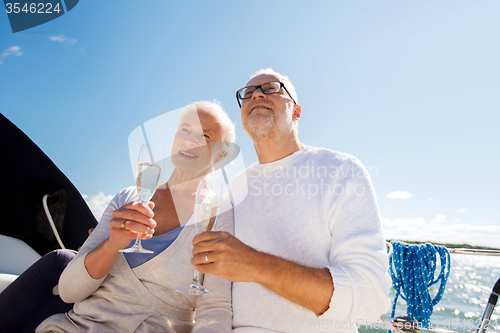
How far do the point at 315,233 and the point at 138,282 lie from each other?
106cm

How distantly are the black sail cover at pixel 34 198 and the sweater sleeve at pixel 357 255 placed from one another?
12.1 feet

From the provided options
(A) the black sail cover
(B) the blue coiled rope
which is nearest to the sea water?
(B) the blue coiled rope

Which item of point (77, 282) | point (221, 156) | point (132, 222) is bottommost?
point (77, 282)

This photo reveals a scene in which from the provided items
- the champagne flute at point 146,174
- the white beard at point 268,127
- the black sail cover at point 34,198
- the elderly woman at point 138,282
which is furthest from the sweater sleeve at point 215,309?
the black sail cover at point 34,198

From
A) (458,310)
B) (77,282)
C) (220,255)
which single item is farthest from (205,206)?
(458,310)

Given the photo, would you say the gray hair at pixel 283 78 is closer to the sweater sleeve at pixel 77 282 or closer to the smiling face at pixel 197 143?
the smiling face at pixel 197 143

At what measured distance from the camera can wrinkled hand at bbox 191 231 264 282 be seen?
3.29ft

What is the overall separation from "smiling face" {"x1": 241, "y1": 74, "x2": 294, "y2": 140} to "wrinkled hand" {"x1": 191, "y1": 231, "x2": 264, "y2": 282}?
3.80 ft

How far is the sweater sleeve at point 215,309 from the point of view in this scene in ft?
4.78

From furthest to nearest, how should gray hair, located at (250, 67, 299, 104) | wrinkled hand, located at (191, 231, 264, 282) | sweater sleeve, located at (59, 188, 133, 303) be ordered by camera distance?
gray hair, located at (250, 67, 299, 104)
sweater sleeve, located at (59, 188, 133, 303)
wrinkled hand, located at (191, 231, 264, 282)

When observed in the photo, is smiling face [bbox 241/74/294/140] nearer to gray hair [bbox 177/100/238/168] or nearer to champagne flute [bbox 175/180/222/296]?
gray hair [bbox 177/100/238/168]

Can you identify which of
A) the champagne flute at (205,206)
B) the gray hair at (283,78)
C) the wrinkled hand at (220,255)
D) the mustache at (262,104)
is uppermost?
the gray hair at (283,78)

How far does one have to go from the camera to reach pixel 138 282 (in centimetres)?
162

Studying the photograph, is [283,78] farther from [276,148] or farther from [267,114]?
[276,148]
